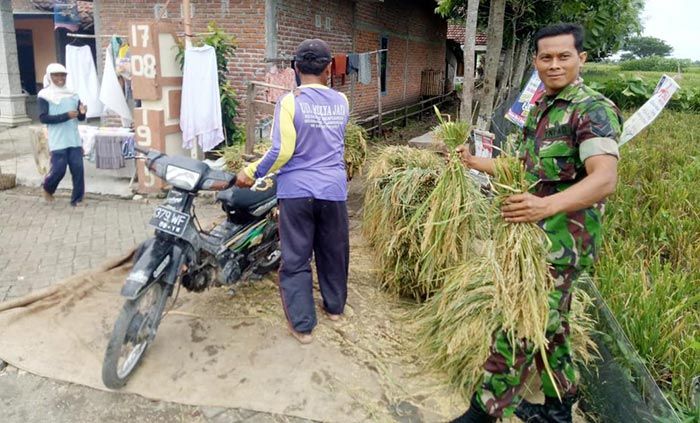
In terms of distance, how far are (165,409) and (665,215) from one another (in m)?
4.23

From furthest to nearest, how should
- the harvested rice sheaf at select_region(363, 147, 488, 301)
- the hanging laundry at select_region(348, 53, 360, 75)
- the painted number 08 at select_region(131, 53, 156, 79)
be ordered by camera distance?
the hanging laundry at select_region(348, 53, 360, 75) → the painted number 08 at select_region(131, 53, 156, 79) → the harvested rice sheaf at select_region(363, 147, 488, 301)

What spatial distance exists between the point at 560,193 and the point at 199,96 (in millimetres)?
5558

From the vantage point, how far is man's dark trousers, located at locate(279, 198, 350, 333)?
3.32 meters

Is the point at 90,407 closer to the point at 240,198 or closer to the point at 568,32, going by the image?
the point at 240,198

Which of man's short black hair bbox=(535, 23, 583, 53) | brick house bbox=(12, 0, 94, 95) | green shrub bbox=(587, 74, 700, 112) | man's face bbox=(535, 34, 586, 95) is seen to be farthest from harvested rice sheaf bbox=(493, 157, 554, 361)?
brick house bbox=(12, 0, 94, 95)

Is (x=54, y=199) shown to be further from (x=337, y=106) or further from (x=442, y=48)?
(x=442, y=48)

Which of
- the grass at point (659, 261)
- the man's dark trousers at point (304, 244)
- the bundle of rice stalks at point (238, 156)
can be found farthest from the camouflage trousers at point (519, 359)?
the bundle of rice stalks at point (238, 156)

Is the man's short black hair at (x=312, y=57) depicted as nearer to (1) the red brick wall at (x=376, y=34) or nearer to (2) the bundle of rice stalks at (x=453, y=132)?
(2) the bundle of rice stalks at (x=453, y=132)

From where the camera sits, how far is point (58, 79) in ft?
19.1

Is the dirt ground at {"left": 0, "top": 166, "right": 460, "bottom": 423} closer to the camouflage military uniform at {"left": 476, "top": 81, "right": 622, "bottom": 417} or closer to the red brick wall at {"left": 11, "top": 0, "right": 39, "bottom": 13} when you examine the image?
the camouflage military uniform at {"left": 476, "top": 81, "right": 622, "bottom": 417}

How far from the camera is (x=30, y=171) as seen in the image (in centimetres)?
750

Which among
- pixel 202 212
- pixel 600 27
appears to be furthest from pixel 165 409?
pixel 600 27

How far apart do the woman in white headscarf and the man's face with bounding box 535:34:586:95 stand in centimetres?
528

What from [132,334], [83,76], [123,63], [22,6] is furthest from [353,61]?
[22,6]
